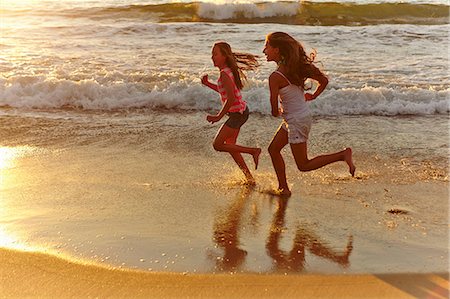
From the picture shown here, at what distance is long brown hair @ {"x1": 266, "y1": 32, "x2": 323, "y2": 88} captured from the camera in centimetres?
576

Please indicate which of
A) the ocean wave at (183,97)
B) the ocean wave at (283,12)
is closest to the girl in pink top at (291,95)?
the ocean wave at (183,97)

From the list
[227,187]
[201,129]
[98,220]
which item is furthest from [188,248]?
[201,129]

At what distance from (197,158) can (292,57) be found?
2.07 m

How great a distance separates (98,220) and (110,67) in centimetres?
760

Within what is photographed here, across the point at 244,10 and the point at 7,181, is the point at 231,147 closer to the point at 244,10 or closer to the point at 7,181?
the point at 7,181

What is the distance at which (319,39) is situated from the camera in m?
16.6

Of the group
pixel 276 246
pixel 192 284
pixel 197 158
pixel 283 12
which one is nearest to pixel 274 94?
pixel 276 246

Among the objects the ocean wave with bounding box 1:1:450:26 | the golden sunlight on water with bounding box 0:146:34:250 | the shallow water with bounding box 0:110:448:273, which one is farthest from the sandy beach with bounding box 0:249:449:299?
the ocean wave with bounding box 1:1:450:26

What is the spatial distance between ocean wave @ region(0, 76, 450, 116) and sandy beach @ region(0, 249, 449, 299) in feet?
19.0

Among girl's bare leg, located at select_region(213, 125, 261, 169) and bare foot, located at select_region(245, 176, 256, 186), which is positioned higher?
girl's bare leg, located at select_region(213, 125, 261, 169)

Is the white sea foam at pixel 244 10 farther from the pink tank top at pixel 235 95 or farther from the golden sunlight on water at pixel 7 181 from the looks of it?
the pink tank top at pixel 235 95

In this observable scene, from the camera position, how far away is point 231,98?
6.34 m

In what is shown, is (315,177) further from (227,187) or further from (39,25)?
(39,25)

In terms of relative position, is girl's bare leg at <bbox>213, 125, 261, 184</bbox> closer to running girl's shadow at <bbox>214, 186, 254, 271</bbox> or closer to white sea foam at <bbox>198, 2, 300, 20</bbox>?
running girl's shadow at <bbox>214, 186, 254, 271</bbox>
